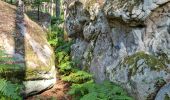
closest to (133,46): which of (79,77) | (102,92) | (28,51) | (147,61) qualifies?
(147,61)

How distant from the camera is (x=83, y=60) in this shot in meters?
10.2

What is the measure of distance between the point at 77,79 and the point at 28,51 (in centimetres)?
172

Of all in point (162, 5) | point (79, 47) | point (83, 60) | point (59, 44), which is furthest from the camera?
point (59, 44)

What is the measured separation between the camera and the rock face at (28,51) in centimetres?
852

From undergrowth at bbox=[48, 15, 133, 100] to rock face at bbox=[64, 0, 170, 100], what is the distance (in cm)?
39

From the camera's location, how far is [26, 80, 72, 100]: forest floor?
851 cm

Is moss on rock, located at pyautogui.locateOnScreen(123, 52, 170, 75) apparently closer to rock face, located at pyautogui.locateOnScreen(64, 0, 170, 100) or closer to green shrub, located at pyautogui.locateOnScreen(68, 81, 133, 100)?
rock face, located at pyautogui.locateOnScreen(64, 0, 170, 100)

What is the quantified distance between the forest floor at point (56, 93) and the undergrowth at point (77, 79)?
0.23 m

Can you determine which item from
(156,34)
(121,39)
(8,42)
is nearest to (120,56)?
(121,39)

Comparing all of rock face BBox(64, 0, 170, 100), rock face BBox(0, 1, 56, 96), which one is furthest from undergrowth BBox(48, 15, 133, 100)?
rock face BBox(0, 1, 56, 96)

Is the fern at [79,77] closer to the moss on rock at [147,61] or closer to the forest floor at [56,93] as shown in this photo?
the forest floor at [56,93]

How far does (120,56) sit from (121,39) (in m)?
0.50

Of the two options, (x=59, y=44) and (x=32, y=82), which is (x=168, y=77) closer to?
(x=32, y=82)

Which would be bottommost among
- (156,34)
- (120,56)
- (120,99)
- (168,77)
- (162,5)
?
(120,99)
